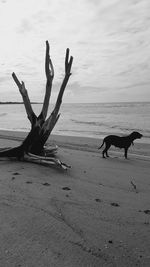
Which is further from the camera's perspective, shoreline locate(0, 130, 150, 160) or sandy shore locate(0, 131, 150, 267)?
shoreline locate(0, 130, 150, 160)

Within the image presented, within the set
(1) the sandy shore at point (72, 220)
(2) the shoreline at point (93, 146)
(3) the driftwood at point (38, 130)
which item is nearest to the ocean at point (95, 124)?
(2) the shoreline at point (93, 146)

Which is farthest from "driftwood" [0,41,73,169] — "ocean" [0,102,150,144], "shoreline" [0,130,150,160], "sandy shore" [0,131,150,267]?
"ocean" [0,102,150,144]

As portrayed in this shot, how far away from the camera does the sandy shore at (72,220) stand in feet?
7.30

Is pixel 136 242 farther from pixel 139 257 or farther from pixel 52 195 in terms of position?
pixel 52 195

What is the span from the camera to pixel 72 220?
2.92 m

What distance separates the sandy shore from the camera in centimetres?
223

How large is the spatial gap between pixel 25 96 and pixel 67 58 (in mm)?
1481

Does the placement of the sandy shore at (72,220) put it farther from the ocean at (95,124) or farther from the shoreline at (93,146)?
the ocean at (95,124)

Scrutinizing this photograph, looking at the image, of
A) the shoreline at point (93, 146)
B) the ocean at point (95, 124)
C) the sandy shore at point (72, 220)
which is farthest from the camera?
the ocean at point (95, 124)

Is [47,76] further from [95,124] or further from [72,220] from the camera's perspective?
[95,124]

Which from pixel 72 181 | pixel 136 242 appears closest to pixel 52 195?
pixel 72 181

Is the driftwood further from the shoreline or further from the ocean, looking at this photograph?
the ocean

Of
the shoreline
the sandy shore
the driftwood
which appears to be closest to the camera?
the sandy shore

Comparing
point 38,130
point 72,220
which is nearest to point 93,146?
point 38,130
